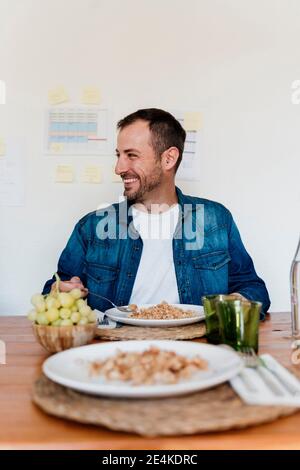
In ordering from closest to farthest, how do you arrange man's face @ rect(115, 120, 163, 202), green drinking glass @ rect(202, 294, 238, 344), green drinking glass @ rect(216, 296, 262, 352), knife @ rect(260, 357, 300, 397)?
knife @ rect(260, 357, 300, 397) → green drinking glass @ rect(216, 296, 262, 352) → green drinking glass @ rect(202, 294, 238, 344) → man's face @ rect(115, 120, 163, 202)

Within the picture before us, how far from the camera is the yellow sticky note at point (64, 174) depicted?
2.20 meters

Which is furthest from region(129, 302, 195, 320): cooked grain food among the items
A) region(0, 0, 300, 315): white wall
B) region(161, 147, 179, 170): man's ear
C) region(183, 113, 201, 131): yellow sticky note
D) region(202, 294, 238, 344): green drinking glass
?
region(183, 113, 201, 131): yellow sticky note

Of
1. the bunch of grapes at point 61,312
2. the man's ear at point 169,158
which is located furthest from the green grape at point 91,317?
the man's ear at point 169,158

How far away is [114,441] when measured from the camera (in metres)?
0.56

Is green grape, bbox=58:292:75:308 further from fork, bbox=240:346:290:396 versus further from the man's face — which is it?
the man's face

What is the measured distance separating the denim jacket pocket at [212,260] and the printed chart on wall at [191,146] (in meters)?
0.58

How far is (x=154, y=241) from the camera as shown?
71.2 inches

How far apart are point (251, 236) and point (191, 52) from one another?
86cm

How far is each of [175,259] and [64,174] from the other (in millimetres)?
742

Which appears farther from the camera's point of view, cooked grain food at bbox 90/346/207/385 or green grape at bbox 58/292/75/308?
green grape at bbox 58/292/75/308

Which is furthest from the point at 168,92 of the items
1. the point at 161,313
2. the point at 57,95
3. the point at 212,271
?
the point at 161,313

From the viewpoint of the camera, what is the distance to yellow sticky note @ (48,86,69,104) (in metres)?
2.19

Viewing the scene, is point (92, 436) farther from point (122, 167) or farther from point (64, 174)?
point (64, 174)

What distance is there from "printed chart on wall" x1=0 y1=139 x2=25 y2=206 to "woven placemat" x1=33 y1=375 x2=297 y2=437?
163cm
